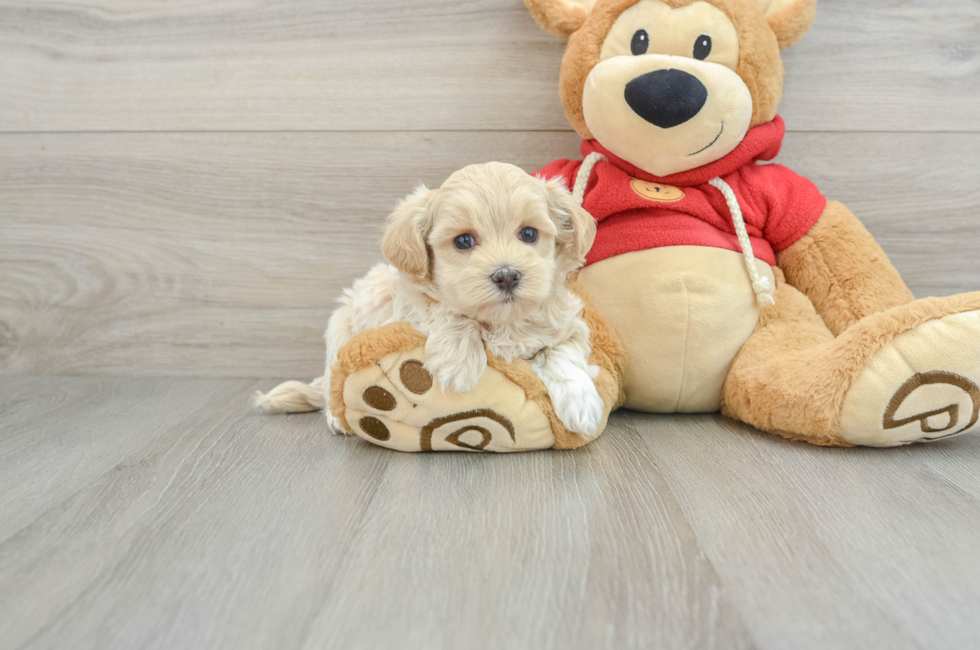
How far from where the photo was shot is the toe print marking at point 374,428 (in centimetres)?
115

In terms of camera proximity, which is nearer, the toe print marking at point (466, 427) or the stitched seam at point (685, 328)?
the toe print marking at point (466, 427)

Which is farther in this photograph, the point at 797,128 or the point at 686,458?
the point at 797,128

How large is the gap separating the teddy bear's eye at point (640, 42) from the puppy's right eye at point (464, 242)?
497 mm

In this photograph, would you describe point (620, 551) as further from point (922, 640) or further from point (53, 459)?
point (53, 459)

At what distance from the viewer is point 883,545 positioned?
808 mm

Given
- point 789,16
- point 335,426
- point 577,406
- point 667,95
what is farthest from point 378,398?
point 789,16

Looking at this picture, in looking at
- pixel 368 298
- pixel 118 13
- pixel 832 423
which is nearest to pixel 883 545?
pixel 832 423

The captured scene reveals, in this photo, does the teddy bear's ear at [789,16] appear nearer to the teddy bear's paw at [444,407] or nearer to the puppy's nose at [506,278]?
the puppy's nose at [506,278]

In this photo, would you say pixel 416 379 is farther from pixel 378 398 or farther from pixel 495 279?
pixel 495 279

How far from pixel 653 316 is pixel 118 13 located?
4.66 ft

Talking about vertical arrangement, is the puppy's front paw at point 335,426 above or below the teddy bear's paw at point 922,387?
below

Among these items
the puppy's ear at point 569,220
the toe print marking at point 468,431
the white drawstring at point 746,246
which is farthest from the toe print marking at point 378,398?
the white drawstring at point 746,246

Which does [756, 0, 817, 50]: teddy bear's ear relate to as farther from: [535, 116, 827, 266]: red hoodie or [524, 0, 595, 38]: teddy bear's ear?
[524, 0, 595, 38]: teddy bear's ear

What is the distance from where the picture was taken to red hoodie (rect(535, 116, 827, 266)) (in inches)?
50.2
